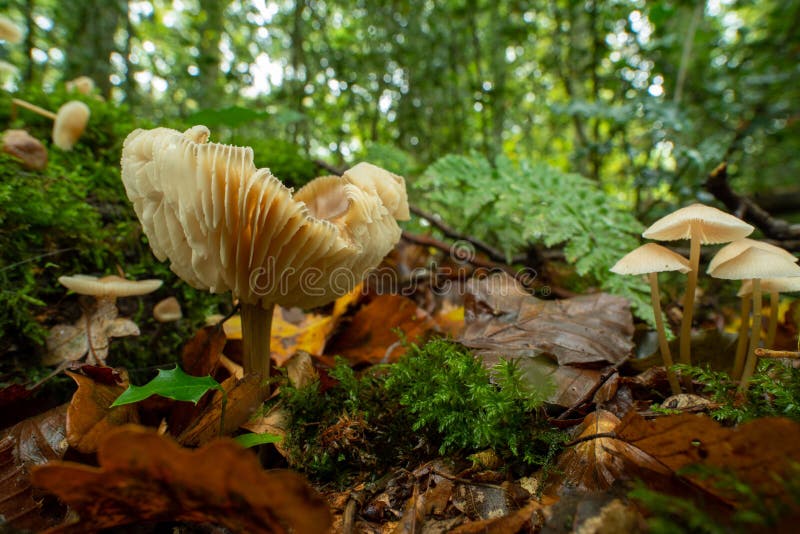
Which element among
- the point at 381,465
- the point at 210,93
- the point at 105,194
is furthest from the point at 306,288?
the point at 210,93

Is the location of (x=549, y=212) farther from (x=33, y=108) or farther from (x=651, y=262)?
(x=33, y=108)

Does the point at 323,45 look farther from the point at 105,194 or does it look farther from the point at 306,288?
the point at 306,288

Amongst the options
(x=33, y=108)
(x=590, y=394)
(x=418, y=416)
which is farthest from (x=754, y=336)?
(x=33, y=108)

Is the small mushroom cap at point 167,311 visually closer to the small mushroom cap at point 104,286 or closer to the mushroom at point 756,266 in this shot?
the small mushroom cap at point 104,286

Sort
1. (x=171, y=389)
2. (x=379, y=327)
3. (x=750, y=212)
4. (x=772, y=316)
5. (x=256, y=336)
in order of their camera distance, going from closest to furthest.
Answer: (x=171, y=389) → (x=772, y=316) → (x=256, y=336) → (x=379, y=327) → (x=750, y=212)

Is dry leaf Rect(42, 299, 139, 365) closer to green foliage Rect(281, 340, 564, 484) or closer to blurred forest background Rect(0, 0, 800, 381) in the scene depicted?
blurred forest background Rect(0, 0, 800, 381)

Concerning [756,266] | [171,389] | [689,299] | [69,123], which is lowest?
[171,389]

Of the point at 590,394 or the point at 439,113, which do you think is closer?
the point at 590,394

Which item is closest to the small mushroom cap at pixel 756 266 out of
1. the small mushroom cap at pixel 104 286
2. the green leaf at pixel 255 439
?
the green leaf at pixel 255 439
